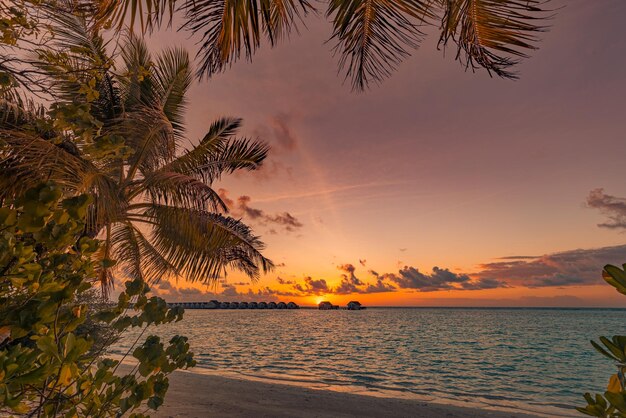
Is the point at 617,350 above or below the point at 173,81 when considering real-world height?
below

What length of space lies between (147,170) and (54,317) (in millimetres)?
10155

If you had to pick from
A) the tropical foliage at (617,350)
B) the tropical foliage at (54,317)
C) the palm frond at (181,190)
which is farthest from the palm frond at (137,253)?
the tropical foliage at (617,350)

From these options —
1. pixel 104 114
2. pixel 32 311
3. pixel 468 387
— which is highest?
pixel 104 114

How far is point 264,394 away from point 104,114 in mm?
8249

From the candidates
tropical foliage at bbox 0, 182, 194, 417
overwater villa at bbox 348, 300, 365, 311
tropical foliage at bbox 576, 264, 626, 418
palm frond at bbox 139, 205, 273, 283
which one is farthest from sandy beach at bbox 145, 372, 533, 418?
overwater villa at bbox 348, 300, 365, 311

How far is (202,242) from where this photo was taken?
1013 cm

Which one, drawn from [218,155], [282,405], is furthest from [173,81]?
[282,405]

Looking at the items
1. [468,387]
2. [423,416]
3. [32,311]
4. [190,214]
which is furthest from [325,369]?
[32,311]

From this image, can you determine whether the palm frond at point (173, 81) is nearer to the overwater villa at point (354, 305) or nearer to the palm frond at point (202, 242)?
the palm frond at point (202, 242)

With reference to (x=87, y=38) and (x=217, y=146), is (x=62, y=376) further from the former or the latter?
(x=217, y=146)

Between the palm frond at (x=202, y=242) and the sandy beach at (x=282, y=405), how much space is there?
2.95 meters

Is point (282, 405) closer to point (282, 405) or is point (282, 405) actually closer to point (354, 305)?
point (282, 405)

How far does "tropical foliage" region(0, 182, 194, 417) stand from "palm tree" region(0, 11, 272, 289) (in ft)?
18.0

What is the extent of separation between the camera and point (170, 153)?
10008 millimetres
